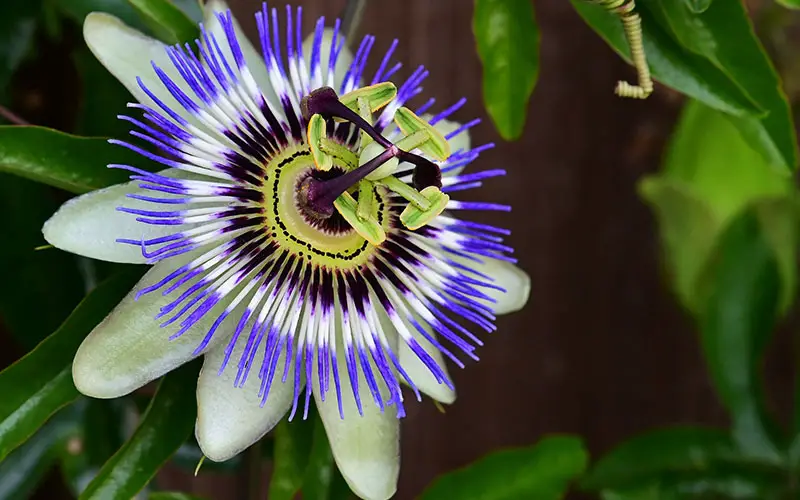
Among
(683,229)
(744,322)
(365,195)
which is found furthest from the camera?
(683,229)

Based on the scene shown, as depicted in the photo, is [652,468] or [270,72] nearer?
[270,72]

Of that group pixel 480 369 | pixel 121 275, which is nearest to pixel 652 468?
pixel 480 369

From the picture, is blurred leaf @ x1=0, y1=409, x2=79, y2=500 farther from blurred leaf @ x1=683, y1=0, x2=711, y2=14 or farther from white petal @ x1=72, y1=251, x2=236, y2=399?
blurred leaf @ x1=683, y1=0, x2=711, y2=14

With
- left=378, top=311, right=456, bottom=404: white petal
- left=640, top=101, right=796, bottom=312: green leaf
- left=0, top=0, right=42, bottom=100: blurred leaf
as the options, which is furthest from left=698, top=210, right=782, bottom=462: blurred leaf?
left=0, top=0, right=42, bottom=100: blurred leaf

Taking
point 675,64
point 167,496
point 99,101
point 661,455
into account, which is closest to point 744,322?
point 661,455

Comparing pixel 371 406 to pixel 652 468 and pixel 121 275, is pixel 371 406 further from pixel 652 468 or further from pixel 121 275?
pixel 652 468

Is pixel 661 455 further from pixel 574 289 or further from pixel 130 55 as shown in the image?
pixel 130 55
